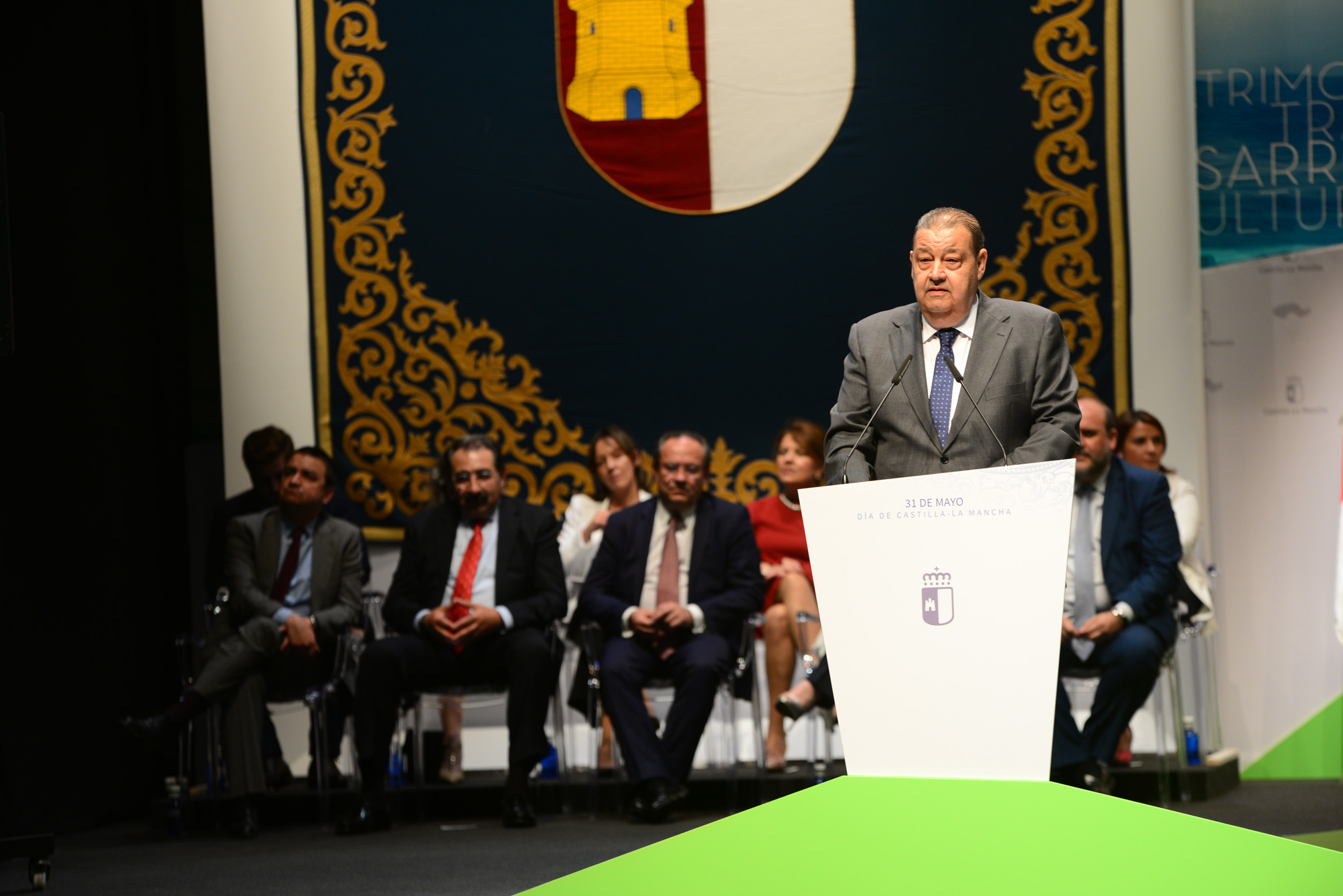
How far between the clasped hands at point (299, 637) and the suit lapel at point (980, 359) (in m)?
2.62

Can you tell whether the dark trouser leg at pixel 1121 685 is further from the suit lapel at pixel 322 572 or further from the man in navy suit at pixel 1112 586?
the suit lapel at pixel 322 572

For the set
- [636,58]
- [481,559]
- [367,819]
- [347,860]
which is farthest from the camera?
[636,58]

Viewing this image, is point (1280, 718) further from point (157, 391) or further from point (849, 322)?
point (157, 391)

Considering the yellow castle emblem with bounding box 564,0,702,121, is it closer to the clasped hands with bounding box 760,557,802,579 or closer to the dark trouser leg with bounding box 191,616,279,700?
the clasped hands with bounding box 760,557,802,579

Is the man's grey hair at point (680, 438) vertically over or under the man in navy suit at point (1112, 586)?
over

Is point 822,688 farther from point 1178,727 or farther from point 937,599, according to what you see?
point 937,599

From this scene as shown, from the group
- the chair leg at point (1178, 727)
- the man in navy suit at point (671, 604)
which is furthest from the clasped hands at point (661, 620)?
the chair leg at point (1178, 727)

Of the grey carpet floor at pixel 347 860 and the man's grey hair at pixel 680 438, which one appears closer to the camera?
the grey carpet floor at pixel 347 860

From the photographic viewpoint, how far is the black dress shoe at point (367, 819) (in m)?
4.20

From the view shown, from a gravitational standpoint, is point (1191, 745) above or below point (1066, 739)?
below

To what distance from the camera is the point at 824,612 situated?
2.15m

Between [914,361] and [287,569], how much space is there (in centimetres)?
283

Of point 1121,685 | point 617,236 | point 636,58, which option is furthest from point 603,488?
point 1121,685

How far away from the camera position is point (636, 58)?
5273 mm
